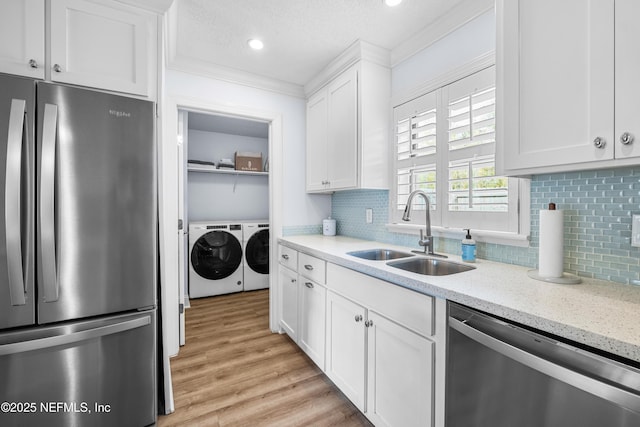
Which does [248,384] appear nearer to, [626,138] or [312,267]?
[312,267]

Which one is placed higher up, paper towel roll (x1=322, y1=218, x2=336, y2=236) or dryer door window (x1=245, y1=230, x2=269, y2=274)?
paper towel roll (x1=322, y1=218, x2=336, y2=236)

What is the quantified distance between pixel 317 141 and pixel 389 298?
1759 mm

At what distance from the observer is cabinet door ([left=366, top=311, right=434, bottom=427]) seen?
1.19 m

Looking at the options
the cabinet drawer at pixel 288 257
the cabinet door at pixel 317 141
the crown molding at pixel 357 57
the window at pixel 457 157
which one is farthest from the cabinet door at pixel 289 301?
the crown molding at pixel 357 57

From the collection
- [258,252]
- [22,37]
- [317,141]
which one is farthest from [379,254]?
[258,252]

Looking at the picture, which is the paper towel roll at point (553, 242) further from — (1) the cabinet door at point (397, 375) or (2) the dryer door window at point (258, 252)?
(2) the dryer door window at point (258, 252)

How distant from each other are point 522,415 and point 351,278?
3.05 feet

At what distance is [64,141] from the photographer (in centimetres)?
127

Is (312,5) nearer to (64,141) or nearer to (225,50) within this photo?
(225,50)

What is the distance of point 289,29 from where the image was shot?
1.95 m

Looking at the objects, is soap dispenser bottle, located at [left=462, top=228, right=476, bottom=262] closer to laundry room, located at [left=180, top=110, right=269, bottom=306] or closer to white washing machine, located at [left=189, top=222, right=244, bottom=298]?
laundry room, located at [left=180, top=110, right=269, bottom=306]

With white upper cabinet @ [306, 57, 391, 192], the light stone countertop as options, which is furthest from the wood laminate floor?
white upper cabinet @ [306, 57, 391, 192]

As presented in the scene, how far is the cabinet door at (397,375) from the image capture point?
3.91 feet

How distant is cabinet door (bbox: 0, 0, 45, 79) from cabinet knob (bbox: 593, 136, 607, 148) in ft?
7.62
